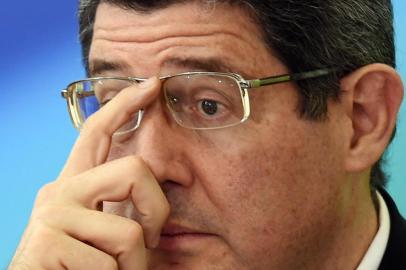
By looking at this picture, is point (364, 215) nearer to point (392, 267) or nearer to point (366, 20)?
point (392, 267)

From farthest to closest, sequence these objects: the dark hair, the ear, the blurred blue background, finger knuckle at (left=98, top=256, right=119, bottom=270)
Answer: the blurred blue background → the ear → the dark hair → finger knuckle at (left=98, top=256, right=119, bottom=270)

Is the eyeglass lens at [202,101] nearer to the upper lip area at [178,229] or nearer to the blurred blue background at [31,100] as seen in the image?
the upper lip area at [178,229]

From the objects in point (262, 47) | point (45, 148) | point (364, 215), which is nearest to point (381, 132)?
point (364, 215)

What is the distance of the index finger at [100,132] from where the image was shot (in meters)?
1.24

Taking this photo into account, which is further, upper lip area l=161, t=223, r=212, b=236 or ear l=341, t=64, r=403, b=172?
ear l=341, t=64, r=403, b=172

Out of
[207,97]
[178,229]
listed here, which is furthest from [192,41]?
[178,229]

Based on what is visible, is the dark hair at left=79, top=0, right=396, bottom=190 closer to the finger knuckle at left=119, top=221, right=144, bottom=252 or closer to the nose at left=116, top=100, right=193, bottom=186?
the nose at left=116, top=100, right=193, bottom=186

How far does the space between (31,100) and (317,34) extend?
1421mm

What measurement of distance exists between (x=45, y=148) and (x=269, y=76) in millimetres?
1340

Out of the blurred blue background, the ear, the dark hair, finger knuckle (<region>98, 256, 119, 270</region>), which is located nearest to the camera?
finger knuckle (<region>98, 256, 119, 270</region>)

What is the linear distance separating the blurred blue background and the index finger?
1093mm

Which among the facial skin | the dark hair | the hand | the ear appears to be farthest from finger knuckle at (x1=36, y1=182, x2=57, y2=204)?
the ear

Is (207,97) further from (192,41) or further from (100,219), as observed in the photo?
(100,219)

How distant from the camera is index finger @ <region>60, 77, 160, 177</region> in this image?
1.24 meters
